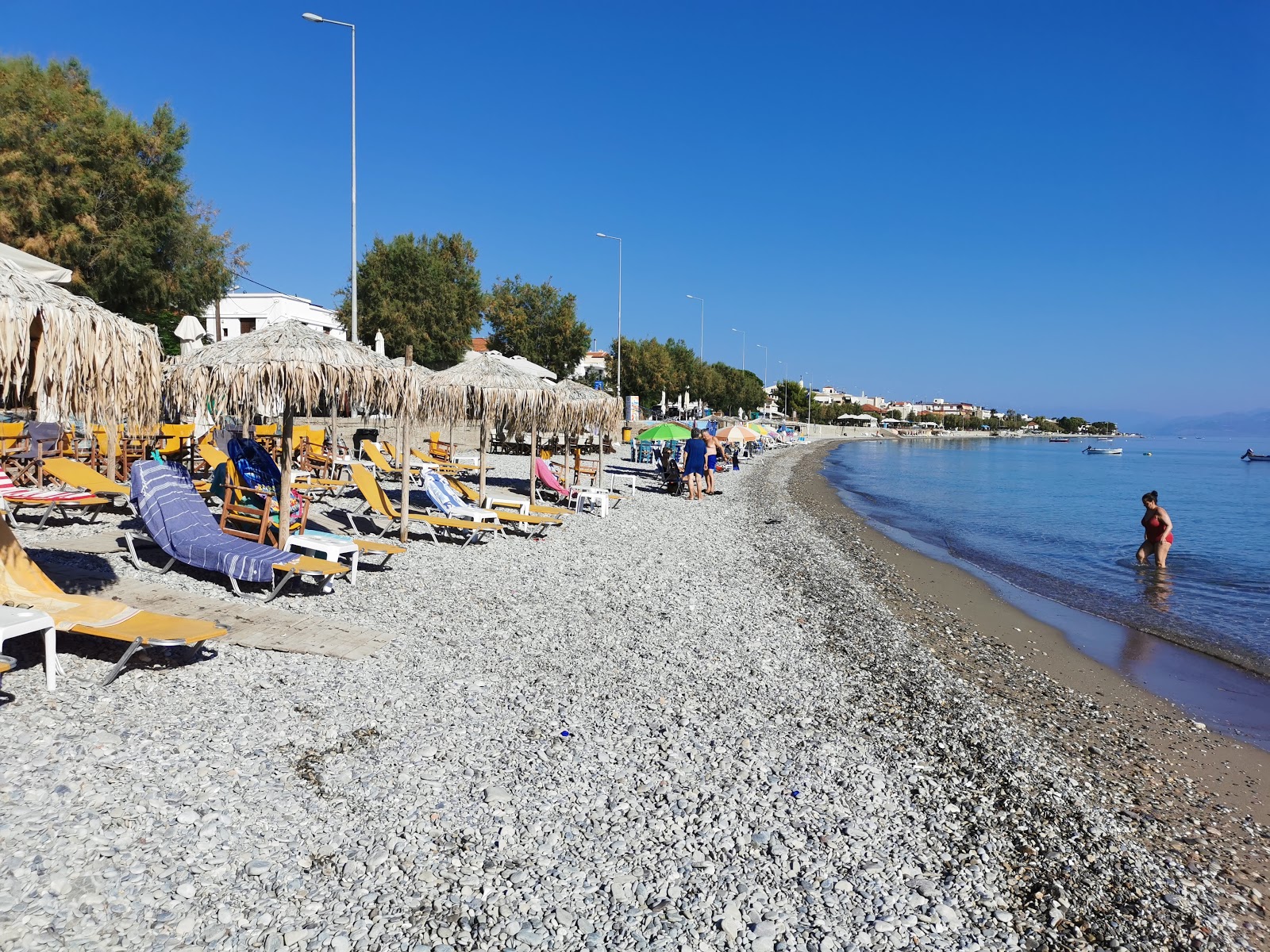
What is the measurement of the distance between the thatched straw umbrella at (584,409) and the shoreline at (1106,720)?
603 centimetres

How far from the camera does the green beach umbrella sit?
19719 mm

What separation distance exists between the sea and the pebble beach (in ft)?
13.0

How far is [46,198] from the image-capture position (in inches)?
703

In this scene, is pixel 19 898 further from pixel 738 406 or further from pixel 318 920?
pixel 738 406

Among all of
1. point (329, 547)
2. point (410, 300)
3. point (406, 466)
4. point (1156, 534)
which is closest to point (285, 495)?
point (329, 547)

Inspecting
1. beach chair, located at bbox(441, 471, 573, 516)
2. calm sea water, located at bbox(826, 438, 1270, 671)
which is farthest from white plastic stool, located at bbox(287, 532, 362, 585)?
calm sea water, located at bbox(826, 438, 1270, 671)

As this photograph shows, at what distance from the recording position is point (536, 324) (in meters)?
42.3

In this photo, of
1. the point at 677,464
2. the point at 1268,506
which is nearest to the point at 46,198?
the point at 677,464

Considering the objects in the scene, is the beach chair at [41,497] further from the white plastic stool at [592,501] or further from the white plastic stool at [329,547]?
the white plastic stool at [592,501]

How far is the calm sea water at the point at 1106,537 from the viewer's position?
11.0m

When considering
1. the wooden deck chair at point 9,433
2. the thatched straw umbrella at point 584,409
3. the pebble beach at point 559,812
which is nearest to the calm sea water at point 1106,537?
the pebble beach at point 559,812

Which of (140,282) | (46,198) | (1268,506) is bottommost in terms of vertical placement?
(1268,506)

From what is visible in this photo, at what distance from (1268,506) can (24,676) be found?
40.7 meters

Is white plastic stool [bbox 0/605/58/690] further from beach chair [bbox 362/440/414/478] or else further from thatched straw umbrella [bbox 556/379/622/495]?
thatched straw umbrella [bbox 556/379/622/495]
